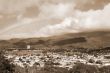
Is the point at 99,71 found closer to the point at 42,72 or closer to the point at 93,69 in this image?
the point at 93,69

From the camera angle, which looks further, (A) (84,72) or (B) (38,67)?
(B) (38,67)

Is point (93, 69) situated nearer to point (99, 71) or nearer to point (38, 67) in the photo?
point (99, 71)

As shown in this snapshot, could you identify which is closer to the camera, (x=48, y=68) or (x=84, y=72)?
(x=84, y=72)

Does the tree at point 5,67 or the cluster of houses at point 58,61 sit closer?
the tree at point 5,67

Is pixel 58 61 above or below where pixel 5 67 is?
above

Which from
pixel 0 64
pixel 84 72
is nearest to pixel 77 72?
pixel 84 72

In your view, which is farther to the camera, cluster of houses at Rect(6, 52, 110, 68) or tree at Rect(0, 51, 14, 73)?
cluster of houses at Rect(6, 52, 110, 68)

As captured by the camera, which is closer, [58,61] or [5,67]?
[5,67]

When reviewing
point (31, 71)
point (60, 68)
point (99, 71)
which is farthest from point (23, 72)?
point (99, 71)
